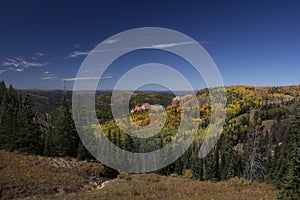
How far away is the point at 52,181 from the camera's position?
85.3 feet

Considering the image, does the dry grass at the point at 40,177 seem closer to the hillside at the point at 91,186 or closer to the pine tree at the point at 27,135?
the hillside at the point at 91,186

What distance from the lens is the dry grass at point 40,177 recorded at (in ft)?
74.1

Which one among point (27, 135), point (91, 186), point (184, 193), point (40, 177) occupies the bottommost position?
point (91, 186)

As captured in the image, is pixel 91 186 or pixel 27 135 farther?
pixel 27 135

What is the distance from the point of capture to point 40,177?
2705 cm

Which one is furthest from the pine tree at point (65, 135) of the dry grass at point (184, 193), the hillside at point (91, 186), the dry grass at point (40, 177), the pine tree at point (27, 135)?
the dry grass at point (184, 193)

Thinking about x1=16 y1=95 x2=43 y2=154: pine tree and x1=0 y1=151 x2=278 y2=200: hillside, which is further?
x1=16 y1=95 x2=43 y2=154: pine tree

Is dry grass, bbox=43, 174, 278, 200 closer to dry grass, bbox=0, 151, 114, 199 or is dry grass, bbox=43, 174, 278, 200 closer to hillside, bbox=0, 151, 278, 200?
hillside, bbox=0, 151, 278, 200

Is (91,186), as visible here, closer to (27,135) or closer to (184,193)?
(184,193)

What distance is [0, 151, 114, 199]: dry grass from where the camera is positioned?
2258cm

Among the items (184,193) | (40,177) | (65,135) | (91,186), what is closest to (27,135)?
(65,135)

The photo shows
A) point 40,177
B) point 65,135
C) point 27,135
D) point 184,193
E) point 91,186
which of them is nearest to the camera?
point 184,193

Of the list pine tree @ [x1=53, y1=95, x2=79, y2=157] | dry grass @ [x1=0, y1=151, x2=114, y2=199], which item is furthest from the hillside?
pine tree @ [x1=53, y1=95, x2=79, y2=157]

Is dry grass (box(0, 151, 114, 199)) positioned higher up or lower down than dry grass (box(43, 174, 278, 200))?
lower down
